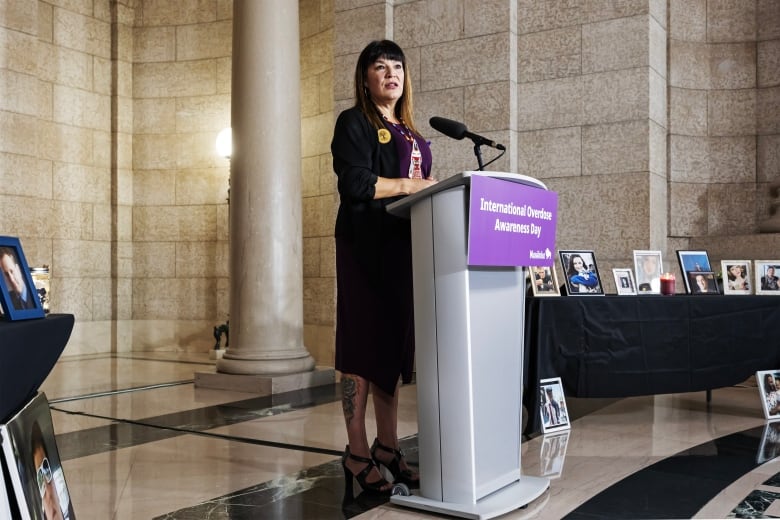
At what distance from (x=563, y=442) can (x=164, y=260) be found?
22.5 ft

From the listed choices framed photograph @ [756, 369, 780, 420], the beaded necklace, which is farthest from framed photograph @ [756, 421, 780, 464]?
the beaded necklace

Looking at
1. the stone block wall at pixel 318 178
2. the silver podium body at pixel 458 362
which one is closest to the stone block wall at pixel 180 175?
the stone block wall at pixel 318 178

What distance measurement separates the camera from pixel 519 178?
102 inches

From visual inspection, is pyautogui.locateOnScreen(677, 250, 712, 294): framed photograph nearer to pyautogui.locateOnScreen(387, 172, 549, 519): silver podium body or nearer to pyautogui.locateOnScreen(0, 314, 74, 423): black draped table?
pyautogui.locateOnScreen(387, 172, 549, 519): silver podium body

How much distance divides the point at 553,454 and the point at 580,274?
4.28 ft

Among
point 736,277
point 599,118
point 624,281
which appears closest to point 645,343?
point 624,281

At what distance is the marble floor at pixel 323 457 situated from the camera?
9.11 feet

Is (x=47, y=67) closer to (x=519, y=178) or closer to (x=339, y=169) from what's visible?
(x=339, y=169)

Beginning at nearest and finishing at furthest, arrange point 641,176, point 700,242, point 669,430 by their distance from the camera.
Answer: point 669,430
point 641,176
point 700,242

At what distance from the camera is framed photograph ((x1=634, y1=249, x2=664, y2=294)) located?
190 inches

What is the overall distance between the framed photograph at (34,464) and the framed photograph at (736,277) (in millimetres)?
4124

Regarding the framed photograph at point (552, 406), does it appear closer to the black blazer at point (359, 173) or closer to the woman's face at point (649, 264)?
the woman's face at point (649, 264)

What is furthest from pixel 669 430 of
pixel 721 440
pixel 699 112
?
pixel 699 112

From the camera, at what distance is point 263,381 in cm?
576
